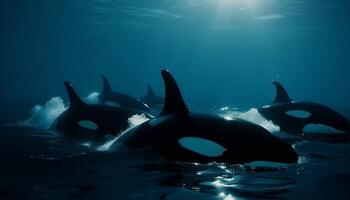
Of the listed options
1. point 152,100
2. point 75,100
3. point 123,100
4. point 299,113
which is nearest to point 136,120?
point 75,100

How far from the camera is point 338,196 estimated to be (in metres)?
4.67

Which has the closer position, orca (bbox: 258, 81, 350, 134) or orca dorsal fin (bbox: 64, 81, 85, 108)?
orca dorsal fin (bbox: 64, 81, 85, 108)

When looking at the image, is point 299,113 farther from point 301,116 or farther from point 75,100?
point 75,100

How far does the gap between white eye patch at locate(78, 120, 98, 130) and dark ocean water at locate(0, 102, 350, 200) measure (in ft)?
6.89

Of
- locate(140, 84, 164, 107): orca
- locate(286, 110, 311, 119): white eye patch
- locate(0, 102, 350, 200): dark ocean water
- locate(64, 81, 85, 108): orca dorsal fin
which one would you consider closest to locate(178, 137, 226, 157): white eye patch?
locate(0, 102, 350, 200): dark ocean water

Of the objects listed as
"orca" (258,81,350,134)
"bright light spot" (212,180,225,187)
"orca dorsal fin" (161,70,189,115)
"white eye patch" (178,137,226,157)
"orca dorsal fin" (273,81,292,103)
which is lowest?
"bright light spot" (212,180,225,187)

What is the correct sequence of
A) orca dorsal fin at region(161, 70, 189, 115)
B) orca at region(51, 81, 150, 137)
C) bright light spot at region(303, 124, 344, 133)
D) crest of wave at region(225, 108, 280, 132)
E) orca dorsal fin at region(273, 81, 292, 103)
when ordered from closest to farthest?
orca dorsal fin at region(161, 70, 189, 115) → orca at region(51, 81, 150, 137) → bright light spot at region(303, 124, 344, 133) → crest of wave at region(225, 108, 280, 132) → orca dorsal fin at region(273, 81, 292, 103)


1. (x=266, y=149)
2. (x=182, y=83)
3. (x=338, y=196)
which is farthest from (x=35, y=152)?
(x=182, y=83)

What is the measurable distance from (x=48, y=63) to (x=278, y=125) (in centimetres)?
13805

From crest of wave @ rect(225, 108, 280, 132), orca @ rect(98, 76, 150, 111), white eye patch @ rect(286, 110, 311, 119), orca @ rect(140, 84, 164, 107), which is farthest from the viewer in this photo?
orca @ rect(140, 84, 164, 107)

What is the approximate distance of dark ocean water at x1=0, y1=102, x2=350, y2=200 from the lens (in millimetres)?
4766

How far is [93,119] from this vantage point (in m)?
10.0

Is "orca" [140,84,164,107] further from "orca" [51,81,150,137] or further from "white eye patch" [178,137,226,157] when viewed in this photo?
"white eye patch" [178,137,226,157]

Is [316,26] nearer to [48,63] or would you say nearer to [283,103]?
[283,103]
